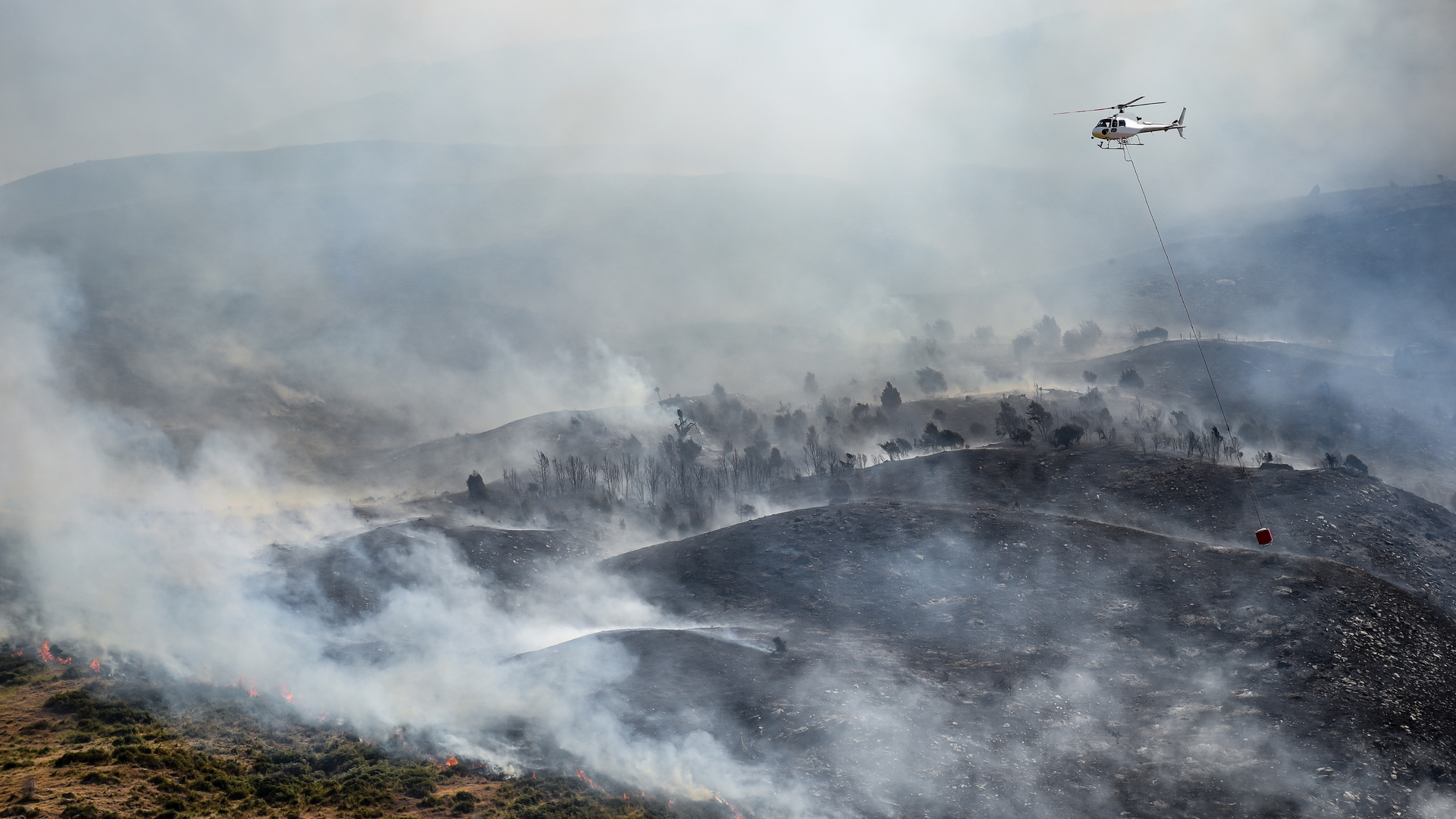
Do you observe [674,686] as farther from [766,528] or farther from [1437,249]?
[1437,249]

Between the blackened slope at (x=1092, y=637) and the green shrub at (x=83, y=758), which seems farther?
the blackened slope at (x=1092, y=637)

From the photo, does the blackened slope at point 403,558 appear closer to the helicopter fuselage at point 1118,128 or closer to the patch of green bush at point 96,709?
the patch of green bush at point 96,709

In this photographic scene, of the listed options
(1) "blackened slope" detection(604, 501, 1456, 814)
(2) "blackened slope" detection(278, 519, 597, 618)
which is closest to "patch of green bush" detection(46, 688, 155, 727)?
(2) "blackened slope" detection(278, 519, 597, 618)

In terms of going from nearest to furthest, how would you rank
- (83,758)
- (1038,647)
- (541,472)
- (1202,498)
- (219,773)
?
(83,758), (219,773), (1038,647), (1202,498), (541,472)

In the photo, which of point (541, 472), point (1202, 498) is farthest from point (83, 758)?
point (541, 472)

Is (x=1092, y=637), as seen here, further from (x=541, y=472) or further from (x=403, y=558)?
(x=541, y=472)

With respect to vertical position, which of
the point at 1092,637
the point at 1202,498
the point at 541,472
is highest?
the point at 541,472

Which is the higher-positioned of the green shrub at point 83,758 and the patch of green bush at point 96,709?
the patch of green bush at point 96,709

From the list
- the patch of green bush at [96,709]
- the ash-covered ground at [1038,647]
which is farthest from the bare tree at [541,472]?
the patch of green bush at [96,709]

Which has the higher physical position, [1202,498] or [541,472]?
[541,472]
